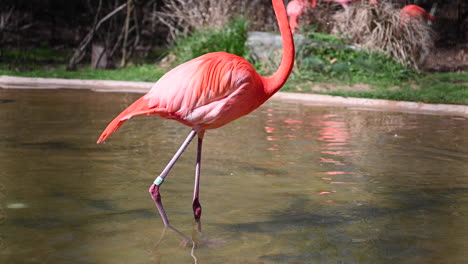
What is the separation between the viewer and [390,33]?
1212cm

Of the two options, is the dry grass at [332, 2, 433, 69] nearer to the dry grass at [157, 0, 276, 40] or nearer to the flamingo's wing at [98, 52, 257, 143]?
the dry grass at [157, 0, 276, 40]

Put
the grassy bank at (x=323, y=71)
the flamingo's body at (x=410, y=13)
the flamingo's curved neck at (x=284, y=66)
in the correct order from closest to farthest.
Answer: the flamingo's curved neck at (x=284, y=66) < the grassy bank at (x=323, y=71) < the flamingo's body at (x=410, y=13)

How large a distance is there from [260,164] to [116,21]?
874cm

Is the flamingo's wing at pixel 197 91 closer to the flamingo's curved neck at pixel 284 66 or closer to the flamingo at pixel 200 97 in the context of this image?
the flamingo at pixel 200 97

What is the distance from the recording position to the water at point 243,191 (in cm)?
353

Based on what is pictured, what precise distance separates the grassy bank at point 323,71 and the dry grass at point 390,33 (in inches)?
9.3

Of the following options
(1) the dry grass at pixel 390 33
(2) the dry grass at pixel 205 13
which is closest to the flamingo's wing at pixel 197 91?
(1) the dry grass at pixel 390 33

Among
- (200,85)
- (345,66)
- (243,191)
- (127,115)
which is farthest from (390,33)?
(127,115)

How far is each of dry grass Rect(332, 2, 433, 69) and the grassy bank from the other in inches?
9.3

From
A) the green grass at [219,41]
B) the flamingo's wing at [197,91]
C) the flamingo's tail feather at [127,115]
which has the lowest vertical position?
the green grass at [219,41]

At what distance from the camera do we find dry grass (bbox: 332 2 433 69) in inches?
478

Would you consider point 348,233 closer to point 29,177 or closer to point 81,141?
point 29,177

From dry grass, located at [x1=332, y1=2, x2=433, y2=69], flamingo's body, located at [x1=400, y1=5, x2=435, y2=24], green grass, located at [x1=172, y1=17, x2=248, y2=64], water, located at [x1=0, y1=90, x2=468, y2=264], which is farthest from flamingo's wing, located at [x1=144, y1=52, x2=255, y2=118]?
flamingo's body, located at [x1=400, y1=5, x2=435, y2=24]

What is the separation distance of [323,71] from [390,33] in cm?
145
